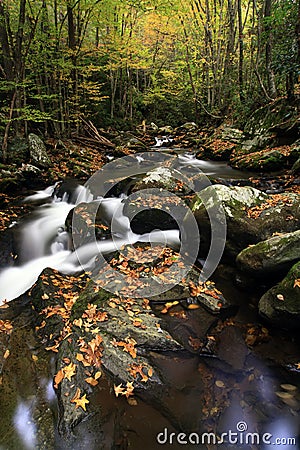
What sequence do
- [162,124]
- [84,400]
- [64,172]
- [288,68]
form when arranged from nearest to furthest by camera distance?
[84,400] < [288,68] < [64,172] < [162,124]

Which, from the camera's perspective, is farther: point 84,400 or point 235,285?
point 235,285

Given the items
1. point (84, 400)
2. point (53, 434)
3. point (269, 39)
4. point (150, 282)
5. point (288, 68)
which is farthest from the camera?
point (269, 39)

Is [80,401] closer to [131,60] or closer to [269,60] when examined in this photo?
[269,60]

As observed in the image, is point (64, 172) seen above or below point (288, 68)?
below

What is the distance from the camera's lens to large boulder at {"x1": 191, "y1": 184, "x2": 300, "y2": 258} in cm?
546

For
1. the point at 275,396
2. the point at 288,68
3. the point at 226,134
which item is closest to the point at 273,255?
the point at 275,396

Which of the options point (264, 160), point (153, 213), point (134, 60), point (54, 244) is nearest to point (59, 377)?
point (54, 244)

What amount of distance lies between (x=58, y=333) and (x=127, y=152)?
1102 cm

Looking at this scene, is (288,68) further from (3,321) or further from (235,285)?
(3,321)

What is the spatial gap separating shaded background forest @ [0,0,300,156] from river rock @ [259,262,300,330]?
636 centimetres

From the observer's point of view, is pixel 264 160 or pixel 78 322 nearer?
pixel 78 322

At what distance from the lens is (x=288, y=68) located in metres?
7.76

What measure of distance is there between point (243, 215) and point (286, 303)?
2107mm

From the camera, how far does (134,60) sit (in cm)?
1583
